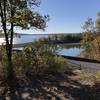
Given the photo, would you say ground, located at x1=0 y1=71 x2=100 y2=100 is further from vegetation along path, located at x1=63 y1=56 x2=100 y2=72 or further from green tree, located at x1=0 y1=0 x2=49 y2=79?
vegetation along path, located at x1=63 y1=56 x2=100 y2=72

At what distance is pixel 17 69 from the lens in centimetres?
1102

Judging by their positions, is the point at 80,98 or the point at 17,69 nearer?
the point at 80,98

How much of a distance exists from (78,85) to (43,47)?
480cm

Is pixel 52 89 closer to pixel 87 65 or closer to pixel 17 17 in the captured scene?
pixel 17 17

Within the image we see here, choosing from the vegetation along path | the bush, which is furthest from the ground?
the vegetation along path

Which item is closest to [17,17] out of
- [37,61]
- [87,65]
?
[37,61]

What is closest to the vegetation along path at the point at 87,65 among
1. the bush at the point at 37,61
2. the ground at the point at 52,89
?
the bush at the point at 37,61

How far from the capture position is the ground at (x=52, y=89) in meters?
7.62

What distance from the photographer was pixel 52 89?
8.41 m

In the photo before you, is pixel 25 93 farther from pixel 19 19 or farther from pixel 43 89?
pixel 19 19

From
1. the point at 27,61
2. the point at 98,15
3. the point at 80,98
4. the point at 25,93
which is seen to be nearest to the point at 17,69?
the point at 27,61

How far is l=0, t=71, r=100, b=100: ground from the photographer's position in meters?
7.62

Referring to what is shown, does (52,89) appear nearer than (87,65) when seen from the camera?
Yes

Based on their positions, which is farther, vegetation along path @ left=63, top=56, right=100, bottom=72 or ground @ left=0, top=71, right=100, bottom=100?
vegetation along path @ left=63, top=56, right=100, bottom=72
